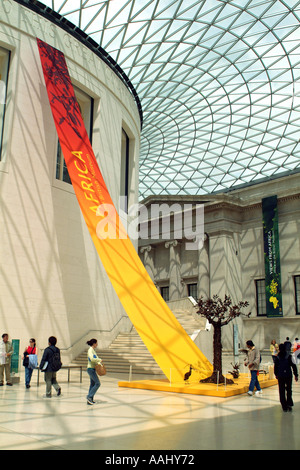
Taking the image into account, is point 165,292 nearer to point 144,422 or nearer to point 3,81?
point 3,81

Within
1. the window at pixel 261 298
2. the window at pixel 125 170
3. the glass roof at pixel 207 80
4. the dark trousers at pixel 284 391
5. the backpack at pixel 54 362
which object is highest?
the glass roof at pixel 207 80

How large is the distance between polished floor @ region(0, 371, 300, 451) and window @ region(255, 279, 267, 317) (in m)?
25.0

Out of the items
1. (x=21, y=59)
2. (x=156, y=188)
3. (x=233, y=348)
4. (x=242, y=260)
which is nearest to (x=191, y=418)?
(x=21, y=59)

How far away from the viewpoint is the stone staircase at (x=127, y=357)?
20.5m

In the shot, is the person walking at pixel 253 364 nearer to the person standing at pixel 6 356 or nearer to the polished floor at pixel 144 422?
the polished floor at pixel 144 422

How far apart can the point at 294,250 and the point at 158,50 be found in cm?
2014

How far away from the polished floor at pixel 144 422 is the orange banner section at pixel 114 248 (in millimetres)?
3366

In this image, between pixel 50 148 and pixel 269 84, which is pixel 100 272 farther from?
pixel 269 84

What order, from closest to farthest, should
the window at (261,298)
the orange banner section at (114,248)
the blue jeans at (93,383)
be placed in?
the blue jeans at (93,383) → the orange banner section at (114,248) → the window at (261,298)

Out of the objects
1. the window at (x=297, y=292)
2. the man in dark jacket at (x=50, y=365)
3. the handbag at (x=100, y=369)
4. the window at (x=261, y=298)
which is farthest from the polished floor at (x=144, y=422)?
the window at (x=261, y=298)

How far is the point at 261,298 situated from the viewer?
3838 centimetres

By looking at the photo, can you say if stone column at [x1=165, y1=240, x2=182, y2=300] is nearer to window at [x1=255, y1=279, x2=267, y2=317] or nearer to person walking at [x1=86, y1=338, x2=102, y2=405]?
window at [x1=255, y1=279, x2=267, y2=317]

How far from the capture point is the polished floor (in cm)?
675


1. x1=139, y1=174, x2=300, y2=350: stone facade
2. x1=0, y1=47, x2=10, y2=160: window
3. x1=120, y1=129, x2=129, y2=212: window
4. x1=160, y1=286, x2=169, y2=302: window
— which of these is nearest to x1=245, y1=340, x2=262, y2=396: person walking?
x1=0, y1=47, x2=10, y2=160: window
